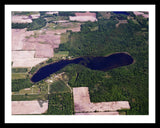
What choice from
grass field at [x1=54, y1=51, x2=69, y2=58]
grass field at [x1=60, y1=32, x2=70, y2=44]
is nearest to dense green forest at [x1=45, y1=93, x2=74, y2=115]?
grass field at [x1=54, y1=51, x2=69, y2=58]

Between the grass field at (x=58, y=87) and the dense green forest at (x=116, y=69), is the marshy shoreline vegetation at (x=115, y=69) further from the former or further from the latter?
the grass field at (x=58, y=87)

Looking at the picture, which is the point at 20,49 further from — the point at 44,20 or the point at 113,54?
the point at 113,54

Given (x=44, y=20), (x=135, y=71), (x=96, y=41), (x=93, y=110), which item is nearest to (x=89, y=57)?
(x=96, y=41)

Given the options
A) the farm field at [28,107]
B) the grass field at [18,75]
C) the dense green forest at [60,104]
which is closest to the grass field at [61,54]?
the grass field at [18,75]

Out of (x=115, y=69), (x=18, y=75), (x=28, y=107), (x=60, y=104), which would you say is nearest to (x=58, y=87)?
(x=60, y=104)

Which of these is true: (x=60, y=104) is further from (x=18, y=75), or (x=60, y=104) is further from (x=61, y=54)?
(x=61, y=54)

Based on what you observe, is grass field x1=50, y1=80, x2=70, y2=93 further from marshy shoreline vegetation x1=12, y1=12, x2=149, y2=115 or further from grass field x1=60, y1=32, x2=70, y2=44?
grass field x1=60, y1=32, x2=70, y2=44
